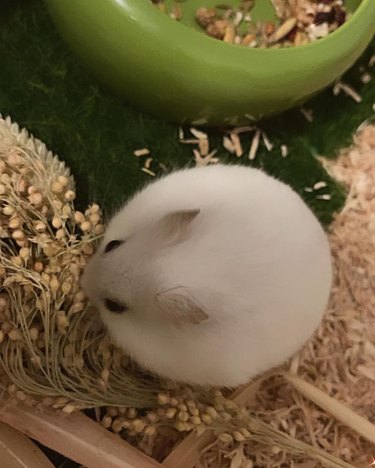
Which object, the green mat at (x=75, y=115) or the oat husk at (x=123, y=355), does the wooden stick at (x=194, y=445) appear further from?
the green mat at (x=75, y=115)

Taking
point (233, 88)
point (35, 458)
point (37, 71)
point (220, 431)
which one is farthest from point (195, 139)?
point (35, 458)

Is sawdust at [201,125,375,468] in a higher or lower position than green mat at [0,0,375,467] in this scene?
lower

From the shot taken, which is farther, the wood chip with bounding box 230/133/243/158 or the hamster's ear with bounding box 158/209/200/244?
the wood chip with bounding box 230/133/243/158

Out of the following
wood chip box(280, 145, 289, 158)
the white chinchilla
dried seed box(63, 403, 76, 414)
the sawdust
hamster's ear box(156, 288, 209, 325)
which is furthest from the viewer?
wood chip box(280, 145, 289, 158)

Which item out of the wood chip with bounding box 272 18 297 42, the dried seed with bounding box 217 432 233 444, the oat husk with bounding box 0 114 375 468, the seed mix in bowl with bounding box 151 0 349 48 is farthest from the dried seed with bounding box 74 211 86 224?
the wood chip with bounding box 272 18 297 42

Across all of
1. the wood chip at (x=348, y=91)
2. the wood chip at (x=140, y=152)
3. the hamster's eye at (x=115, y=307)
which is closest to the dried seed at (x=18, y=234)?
→ the hamster's eye at (x=115, y=307)

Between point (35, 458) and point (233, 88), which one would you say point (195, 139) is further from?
point (35, 458)

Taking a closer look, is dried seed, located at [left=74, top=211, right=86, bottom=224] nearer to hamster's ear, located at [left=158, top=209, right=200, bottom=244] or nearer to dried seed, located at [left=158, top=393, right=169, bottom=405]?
hamster's ear, located at [left=158, top=209, right=200, bottom=244]
